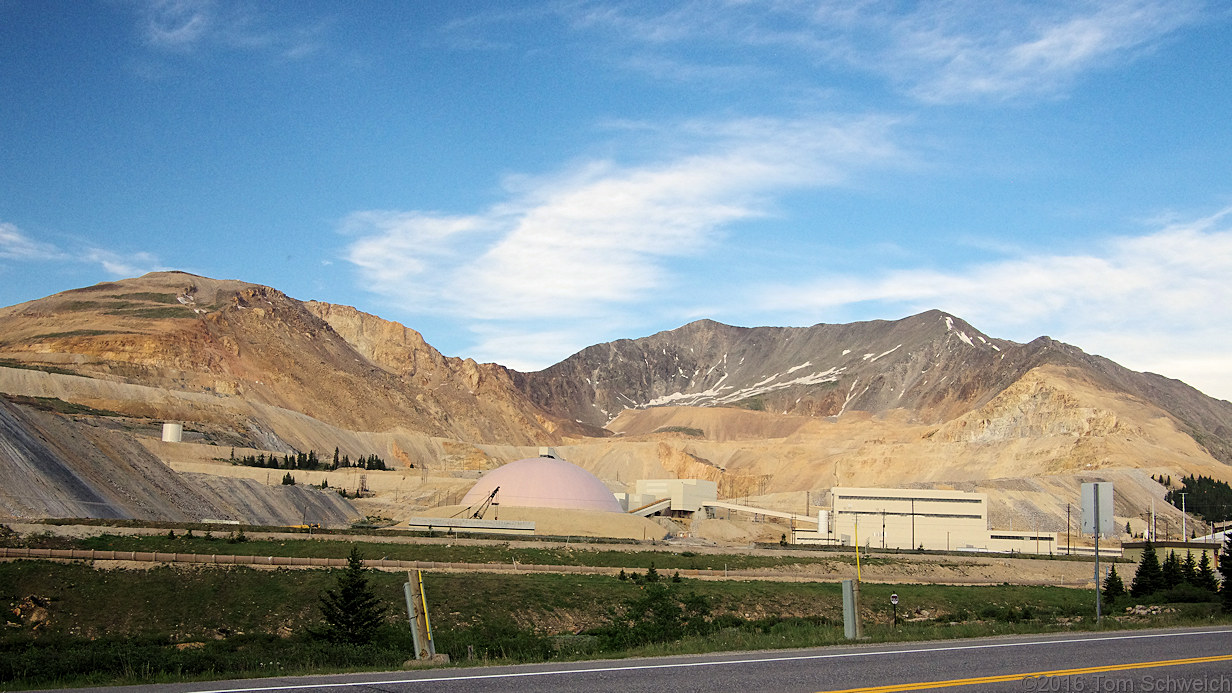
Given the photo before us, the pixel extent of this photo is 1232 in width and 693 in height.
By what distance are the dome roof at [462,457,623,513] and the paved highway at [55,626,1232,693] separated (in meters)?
73.6

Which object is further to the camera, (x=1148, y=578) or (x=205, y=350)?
(x=205, y=350)

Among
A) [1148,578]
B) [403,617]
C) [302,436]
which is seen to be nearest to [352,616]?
[403,617]

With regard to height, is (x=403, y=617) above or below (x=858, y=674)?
below

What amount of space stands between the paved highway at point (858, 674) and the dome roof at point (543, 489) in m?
73.6

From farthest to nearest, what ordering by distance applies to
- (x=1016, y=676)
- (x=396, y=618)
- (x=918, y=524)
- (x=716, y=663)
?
1. (x=918, y=524)
2. (x=396, y=618)
3. (x=716, y=663)
4. (x=1016, y=676)

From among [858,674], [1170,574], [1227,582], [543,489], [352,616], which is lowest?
[1170,574]

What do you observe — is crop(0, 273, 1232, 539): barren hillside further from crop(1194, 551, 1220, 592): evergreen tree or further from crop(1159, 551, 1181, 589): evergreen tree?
crop(1194, 551, 1220, 592): evergreen tree

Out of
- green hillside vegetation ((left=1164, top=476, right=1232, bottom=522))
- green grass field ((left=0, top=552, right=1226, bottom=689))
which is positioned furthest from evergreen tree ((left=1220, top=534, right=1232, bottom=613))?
green hillside vegetation ((left=1164, top=476, right=1232, bottom=522))

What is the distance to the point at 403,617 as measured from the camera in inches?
1403

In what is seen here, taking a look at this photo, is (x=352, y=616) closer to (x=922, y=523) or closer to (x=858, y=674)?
(x=858, y=674)

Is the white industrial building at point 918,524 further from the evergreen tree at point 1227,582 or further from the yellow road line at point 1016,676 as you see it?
the yellow road line at point 1016,676

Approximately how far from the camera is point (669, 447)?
195250 millimetres

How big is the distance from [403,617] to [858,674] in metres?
25.5

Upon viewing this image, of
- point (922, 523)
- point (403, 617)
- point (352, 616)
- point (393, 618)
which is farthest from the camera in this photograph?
point (922, 523)
